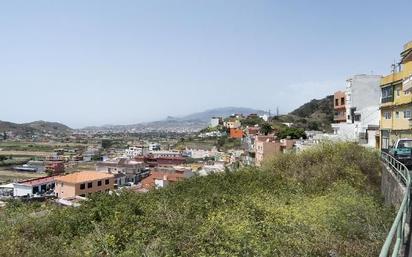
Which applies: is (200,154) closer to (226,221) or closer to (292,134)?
(292,134)

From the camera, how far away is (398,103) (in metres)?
27.1

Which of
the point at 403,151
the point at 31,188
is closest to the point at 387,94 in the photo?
the point at 403,151

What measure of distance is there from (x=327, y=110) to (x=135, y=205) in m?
→ 103

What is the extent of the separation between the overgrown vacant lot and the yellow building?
6.87m

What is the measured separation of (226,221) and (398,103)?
753 inches

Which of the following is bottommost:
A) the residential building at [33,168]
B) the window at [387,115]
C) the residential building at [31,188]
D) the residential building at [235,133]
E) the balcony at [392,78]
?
the residential building at [33,168]

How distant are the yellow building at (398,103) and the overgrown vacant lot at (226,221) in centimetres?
687

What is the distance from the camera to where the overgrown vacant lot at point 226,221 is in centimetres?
1085

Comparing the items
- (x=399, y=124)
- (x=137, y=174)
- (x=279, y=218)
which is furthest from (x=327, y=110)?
(x=279, y=218)

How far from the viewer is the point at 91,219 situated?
15.4 m

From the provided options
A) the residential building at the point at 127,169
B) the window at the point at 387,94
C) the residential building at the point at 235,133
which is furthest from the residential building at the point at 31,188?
the residential building at the point at 235,133

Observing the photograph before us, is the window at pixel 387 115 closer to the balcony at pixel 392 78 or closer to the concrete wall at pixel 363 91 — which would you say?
the balcony at pixel 392 78

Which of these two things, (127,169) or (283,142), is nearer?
(283,142)

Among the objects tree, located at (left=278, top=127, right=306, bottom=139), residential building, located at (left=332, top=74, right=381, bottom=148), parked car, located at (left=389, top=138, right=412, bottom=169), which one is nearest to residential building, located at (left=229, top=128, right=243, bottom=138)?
tree, located at (left=278, top=127, right=306, bottom=139)
